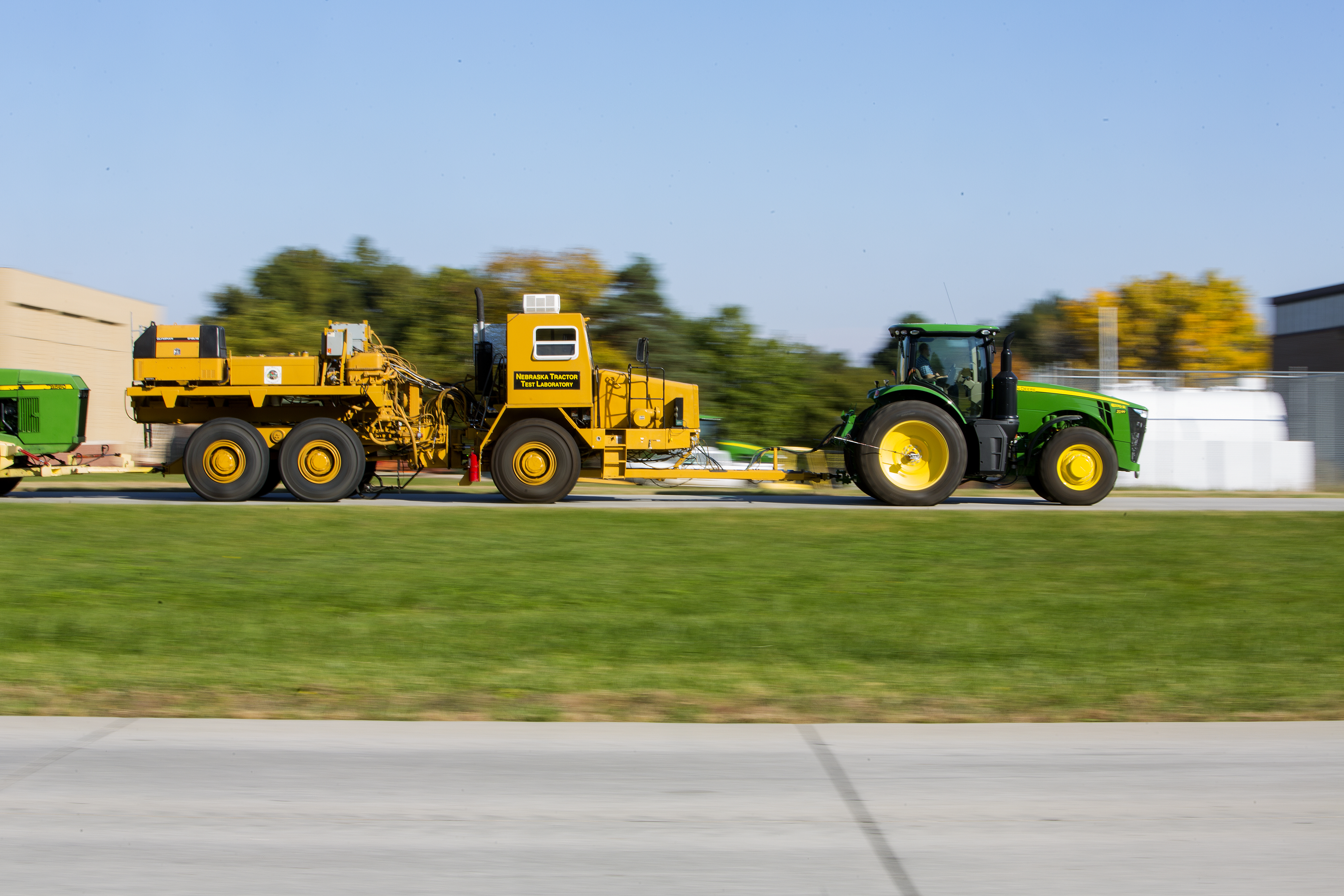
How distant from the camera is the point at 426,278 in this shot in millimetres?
49375

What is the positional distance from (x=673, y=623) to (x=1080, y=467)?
1075cm

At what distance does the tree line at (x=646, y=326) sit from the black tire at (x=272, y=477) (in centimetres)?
1911

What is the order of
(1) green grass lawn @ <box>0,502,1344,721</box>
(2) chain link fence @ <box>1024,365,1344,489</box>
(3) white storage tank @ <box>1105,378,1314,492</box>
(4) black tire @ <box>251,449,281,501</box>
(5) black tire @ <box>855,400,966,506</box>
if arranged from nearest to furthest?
(1) green grass lawn @ <box>0,502,1344,721</box> < (5) black tire @ <box>855,400,966,506</box> < (4) black tire @ <box>251,449,281,501</box> < (3) white storage tank @ <box>1105,378,1314,492</box> < (2) chain link fence @ <box>1024,365,1344,489</box>

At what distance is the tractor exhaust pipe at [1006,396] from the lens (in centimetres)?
1688

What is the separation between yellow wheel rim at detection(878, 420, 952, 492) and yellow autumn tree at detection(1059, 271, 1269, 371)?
1773 inches

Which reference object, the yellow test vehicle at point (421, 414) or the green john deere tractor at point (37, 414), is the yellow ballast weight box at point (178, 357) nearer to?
the yellow test vehicle at point (421, 414)

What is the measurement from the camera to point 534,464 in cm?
1758

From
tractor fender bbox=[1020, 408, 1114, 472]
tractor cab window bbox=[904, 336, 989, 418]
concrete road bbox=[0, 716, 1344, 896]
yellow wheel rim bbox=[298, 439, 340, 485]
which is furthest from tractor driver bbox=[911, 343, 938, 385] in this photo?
concrete road bbox=[0, 716, 1344, 896]

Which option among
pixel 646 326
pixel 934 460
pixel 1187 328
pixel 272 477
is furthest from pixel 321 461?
pixel 1187 328

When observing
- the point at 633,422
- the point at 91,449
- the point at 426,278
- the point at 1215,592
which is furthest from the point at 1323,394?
the point at 426,278

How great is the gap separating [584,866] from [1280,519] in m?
14.5

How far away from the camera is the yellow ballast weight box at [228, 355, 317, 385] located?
58.9 ft

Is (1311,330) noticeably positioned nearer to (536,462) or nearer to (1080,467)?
(1080,467)

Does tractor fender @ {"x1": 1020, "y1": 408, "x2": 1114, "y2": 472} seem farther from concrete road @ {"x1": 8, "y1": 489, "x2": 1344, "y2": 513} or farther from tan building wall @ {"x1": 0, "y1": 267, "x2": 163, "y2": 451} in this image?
tan building wall @ {"x1": 0, "y1": 267, "x2": 163, "y2": 451}
